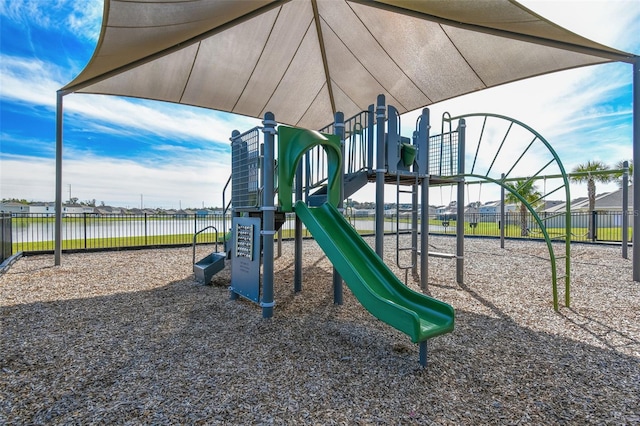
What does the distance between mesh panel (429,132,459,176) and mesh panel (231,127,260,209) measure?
3.54 m

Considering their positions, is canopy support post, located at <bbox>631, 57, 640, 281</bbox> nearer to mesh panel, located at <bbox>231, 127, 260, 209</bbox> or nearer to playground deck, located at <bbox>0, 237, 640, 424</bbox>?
playground deck, located at <bbox>0, 237, 640, 424</bbox>

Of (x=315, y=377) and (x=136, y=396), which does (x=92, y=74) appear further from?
(x=315, y=377)

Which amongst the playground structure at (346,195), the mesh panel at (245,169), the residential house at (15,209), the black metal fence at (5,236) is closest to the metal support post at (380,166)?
the playground structure at (346,195)

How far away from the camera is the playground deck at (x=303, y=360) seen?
7.25 ft

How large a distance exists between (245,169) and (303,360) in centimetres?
340

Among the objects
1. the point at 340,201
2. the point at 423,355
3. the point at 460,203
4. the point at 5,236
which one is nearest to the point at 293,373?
the point at 423,355

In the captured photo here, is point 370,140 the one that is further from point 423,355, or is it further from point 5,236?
point 5,236

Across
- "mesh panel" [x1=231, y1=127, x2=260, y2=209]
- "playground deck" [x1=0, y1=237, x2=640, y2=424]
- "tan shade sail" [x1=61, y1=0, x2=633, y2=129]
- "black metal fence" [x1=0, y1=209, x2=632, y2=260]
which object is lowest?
"playground deck" [x1=0, y1=237, x2=640, y2=424]

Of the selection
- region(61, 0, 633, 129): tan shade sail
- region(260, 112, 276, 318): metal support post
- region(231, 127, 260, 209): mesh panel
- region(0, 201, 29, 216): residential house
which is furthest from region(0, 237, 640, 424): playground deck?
region(0, 201, 29, 216): residential house

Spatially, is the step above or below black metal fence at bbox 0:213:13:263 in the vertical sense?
below

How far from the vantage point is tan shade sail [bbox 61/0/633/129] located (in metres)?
4.82

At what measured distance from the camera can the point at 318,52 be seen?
855 cm

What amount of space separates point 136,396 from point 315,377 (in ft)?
4.53

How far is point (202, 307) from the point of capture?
15.3 feet
